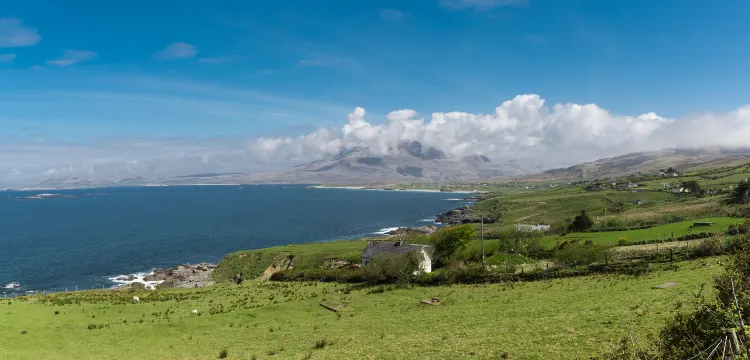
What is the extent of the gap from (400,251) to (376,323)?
3417 centimetres

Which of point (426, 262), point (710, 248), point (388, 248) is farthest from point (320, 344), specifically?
point (388, 248)

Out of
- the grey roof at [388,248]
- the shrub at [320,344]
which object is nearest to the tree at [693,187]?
the grey roof at [388,248]

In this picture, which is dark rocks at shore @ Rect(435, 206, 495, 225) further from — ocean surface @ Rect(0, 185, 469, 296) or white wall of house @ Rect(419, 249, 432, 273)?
white wall of house @ Rect(419, 249, 432, 273)

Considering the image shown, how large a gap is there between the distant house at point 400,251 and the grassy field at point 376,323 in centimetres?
1499

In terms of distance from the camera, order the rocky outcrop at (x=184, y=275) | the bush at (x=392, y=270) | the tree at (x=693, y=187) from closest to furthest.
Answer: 1. the bush at (x=392, y=270)
2. the rocky outcrop at (x=184, y=275)
3. the tree at (x=693, y=187)

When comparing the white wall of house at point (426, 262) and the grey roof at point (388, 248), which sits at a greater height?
the grey roof at point (388, 248)

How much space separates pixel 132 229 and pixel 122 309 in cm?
15329

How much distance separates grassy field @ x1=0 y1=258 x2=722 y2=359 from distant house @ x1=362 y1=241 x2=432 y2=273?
15.0 metres

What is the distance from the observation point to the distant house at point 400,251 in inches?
2352

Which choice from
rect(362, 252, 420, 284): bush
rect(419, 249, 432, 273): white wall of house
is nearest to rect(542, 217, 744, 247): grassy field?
rect(419, 249, 432, 273): white wall of house

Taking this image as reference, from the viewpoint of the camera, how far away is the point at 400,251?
65.1 m

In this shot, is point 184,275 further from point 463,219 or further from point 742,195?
point 742,195

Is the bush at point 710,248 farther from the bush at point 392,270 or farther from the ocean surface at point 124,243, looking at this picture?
the ocean surface at point 124,243

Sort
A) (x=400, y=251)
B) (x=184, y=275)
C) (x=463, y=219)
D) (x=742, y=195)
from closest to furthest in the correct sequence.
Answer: (x=400, y=251), (x=184, y=275), (x=742, y=195), (x=463, y=219)
